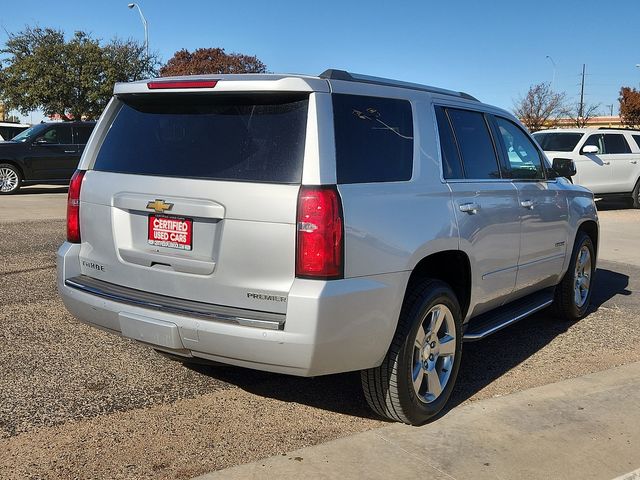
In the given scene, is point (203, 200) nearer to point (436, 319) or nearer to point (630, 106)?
point (436, 319)

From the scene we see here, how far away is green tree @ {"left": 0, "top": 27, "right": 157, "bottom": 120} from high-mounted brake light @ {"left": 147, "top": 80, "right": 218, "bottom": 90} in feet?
108

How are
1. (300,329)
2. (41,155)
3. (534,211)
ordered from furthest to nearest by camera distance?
1. (41,155)
2. (534,211)
3. (300,329)

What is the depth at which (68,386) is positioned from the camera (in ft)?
13.7

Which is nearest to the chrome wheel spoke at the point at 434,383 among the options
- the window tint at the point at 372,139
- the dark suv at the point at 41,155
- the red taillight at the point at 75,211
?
the window tint at the point at 372,139

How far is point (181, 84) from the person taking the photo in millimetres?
3584

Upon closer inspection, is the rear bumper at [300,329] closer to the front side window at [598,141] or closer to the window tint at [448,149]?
the window tint at [448,149]

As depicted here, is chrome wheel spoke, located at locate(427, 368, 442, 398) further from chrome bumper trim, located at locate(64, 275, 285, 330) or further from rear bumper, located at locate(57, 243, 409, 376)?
chrome bumper trim, located at locate(64, 275, 285, 330)

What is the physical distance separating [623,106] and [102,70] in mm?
36591

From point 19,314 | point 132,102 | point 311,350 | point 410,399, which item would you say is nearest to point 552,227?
point 410,399

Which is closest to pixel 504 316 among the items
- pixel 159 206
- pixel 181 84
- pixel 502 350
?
pixel 502 350

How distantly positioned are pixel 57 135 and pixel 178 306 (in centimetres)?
1521

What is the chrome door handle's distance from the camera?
13.5 ft

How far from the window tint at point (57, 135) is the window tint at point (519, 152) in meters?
14.3

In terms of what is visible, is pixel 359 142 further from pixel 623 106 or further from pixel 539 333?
pixel 623 106
